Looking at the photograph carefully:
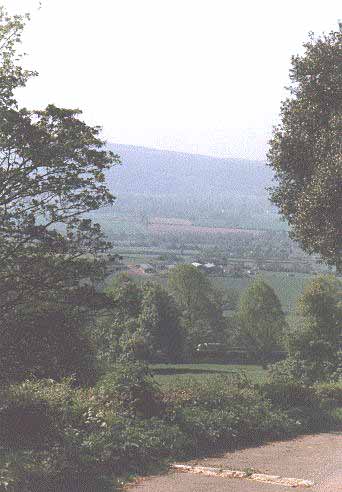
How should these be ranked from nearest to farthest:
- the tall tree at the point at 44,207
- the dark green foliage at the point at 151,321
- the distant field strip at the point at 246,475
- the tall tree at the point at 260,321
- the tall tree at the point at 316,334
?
the distant field strip at the point at 246,475 → the tall tree at the point at 44,207 → the tall tree at the point at 316,334 → the dark green foliage at the point at 151,321 → the tall tree at the point at 260,321

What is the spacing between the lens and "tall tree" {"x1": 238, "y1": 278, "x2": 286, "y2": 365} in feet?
261

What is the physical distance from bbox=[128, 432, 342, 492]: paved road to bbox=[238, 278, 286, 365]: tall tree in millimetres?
66142

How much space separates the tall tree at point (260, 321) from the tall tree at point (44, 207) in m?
63.9

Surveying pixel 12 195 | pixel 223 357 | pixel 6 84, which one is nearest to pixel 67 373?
pixel 12 195

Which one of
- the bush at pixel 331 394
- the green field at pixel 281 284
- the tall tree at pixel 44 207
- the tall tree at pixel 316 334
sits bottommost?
the green field at pixel 281 284

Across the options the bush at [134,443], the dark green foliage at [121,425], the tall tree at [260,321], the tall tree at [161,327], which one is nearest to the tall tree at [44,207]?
the dark green foliage at [121,425]

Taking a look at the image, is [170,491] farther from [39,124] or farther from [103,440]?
[39,124]

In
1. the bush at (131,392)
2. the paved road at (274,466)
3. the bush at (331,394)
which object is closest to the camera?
the paved road at (274,466)

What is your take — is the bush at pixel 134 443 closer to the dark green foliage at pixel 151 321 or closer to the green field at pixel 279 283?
the dark green foliage at pixel 151 321

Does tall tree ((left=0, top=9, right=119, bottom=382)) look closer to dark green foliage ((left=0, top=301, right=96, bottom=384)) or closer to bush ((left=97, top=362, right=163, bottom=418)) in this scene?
dark green foliage ((left=0, top=301, right=96, bottom=384))

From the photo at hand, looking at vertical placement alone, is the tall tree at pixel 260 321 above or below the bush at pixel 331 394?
below

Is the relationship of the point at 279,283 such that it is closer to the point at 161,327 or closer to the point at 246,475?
the point at 161,327

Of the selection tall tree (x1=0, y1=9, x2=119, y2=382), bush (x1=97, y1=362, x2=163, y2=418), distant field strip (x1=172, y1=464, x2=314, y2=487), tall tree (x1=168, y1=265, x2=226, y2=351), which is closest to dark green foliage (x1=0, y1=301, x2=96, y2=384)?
tall tree (x1=0, y1=9, x2=119, y2=382)

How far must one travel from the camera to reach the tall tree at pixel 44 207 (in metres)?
15.6
